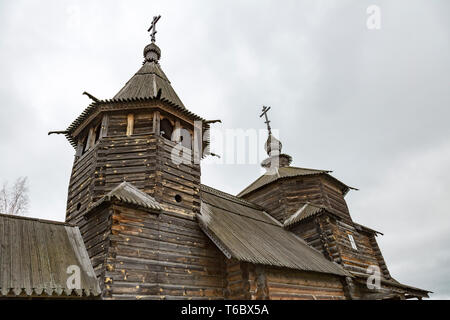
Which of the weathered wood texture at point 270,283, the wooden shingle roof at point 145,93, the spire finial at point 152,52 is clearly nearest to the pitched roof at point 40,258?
the weathered wood texture at point 270,283

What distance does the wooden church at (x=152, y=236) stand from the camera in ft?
27.0

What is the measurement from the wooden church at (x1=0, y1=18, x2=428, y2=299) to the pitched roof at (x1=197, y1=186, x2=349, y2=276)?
0.07 m

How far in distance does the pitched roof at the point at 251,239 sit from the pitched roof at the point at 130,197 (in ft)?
6.13

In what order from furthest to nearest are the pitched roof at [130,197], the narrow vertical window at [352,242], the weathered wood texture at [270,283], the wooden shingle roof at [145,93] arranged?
the narrow vertical window at [352,242], the wooden shingle roof at [145,93], the weathered wood texture at [270,283], the pitched roof at [130,197]

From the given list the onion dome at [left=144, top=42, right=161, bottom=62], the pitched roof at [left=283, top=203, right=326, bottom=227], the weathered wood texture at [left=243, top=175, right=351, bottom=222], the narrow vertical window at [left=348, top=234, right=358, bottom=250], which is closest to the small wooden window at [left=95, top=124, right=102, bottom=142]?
the onion dome at [left=144, top=42, right=161, bottom=62]

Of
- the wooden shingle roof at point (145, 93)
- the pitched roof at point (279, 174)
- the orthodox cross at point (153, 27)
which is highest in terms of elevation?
the orthodox cross at point (153, 27)

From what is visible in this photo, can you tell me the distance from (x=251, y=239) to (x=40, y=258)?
7019mm

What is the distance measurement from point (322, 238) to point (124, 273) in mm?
10730

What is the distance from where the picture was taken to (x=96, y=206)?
9.41 m

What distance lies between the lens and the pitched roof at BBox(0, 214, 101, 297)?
7.13 meters

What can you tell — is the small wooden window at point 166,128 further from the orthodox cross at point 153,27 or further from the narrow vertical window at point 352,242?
the narrow vertical window at point 352,242

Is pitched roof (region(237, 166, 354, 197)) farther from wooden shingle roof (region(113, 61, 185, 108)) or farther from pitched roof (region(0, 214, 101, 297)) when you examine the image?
pitched roof (region(0, 214, 101, 297))

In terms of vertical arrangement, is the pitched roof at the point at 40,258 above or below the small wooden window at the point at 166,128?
below
